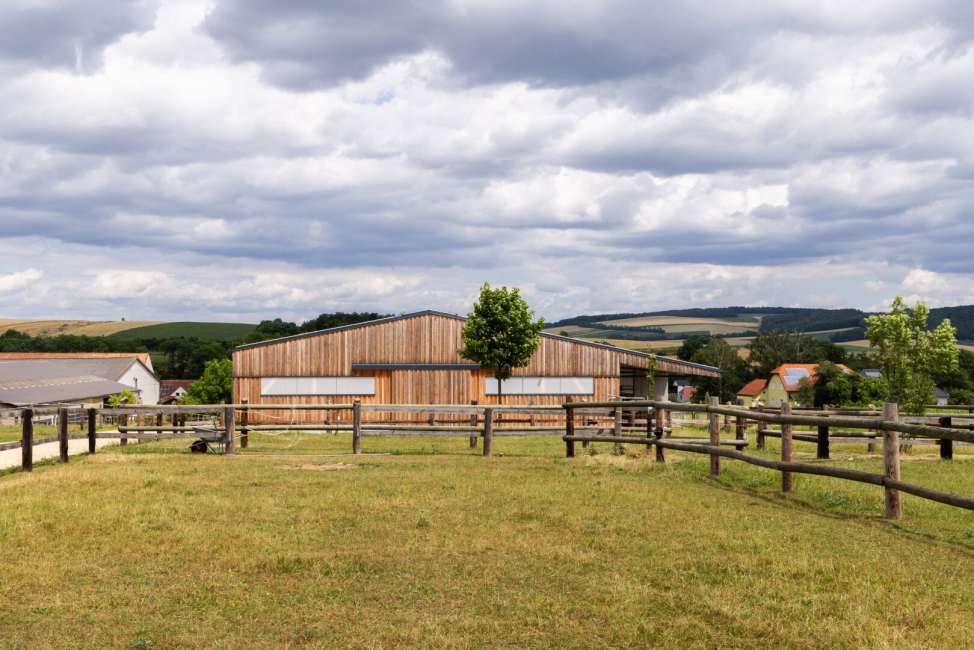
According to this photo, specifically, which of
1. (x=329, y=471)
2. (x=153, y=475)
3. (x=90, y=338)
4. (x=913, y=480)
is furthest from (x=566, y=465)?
(x=90, y=338)

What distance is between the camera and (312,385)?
42.7 m

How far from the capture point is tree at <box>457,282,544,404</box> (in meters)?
38.0

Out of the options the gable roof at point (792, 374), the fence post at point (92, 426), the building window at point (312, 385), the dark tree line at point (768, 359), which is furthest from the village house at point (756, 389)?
the fence post at point (92, 426)

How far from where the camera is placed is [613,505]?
34.3 feet

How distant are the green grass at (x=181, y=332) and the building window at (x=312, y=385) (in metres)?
140

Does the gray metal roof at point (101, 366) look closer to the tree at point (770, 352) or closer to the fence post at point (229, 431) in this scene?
the fence post at point (229, 431)

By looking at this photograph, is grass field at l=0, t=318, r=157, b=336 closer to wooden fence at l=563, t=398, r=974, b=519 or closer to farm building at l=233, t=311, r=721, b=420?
farm building at l=233, t=311, r=721, b=420

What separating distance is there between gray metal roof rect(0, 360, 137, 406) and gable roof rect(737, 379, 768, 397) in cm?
9427

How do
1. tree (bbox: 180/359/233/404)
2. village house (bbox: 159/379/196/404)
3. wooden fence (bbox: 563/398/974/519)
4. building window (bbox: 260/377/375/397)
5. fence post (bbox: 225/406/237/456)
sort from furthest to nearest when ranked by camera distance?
village house (bbox: 159/379/196/404)
tree (bbox: 180/359/233/404)
building window (bbox: 260/377/375/397)
fence post (bbox: 225/406/237/456)
wooden fence (bbox: 563/398/974/519)

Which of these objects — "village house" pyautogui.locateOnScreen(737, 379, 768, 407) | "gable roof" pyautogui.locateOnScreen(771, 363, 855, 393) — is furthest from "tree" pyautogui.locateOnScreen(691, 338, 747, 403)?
"gable roof" pyautogui.locateOnScreen(771, 363, 855, 393)

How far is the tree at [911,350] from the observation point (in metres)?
37.0

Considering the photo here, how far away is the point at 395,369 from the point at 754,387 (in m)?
96.4

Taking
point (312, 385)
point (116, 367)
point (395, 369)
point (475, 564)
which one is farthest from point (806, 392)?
point (475, 564)

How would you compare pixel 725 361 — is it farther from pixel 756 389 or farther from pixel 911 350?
pixel 911 350
